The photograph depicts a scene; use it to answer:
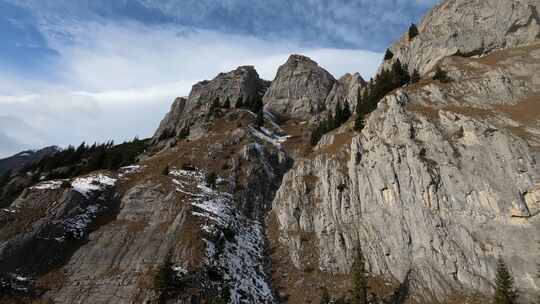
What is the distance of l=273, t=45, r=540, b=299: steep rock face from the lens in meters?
38.1

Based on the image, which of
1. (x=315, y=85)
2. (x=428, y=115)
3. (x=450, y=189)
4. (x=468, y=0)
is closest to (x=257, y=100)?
(x=315, y=85)

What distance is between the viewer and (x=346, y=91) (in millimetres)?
135250

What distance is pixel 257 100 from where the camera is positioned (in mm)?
118188

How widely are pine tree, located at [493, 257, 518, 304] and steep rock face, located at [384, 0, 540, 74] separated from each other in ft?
172

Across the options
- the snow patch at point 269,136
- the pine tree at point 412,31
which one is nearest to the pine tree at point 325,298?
the snow patch at point 269,136

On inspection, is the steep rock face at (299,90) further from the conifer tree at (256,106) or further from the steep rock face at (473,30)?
the steep rock face at (473,30)

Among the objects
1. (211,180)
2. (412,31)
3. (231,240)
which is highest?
(412,31)

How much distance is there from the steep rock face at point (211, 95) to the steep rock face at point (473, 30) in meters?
63.1

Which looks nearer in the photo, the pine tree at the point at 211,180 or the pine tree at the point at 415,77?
the pine tree at the point at 211,180

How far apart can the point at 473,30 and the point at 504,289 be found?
204 ft

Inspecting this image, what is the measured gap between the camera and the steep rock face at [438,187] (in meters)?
38.1

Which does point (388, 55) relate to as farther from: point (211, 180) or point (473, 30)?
point (211, 180)

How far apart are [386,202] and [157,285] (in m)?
31.3

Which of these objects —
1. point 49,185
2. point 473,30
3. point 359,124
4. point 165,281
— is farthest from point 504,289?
point 473,30
